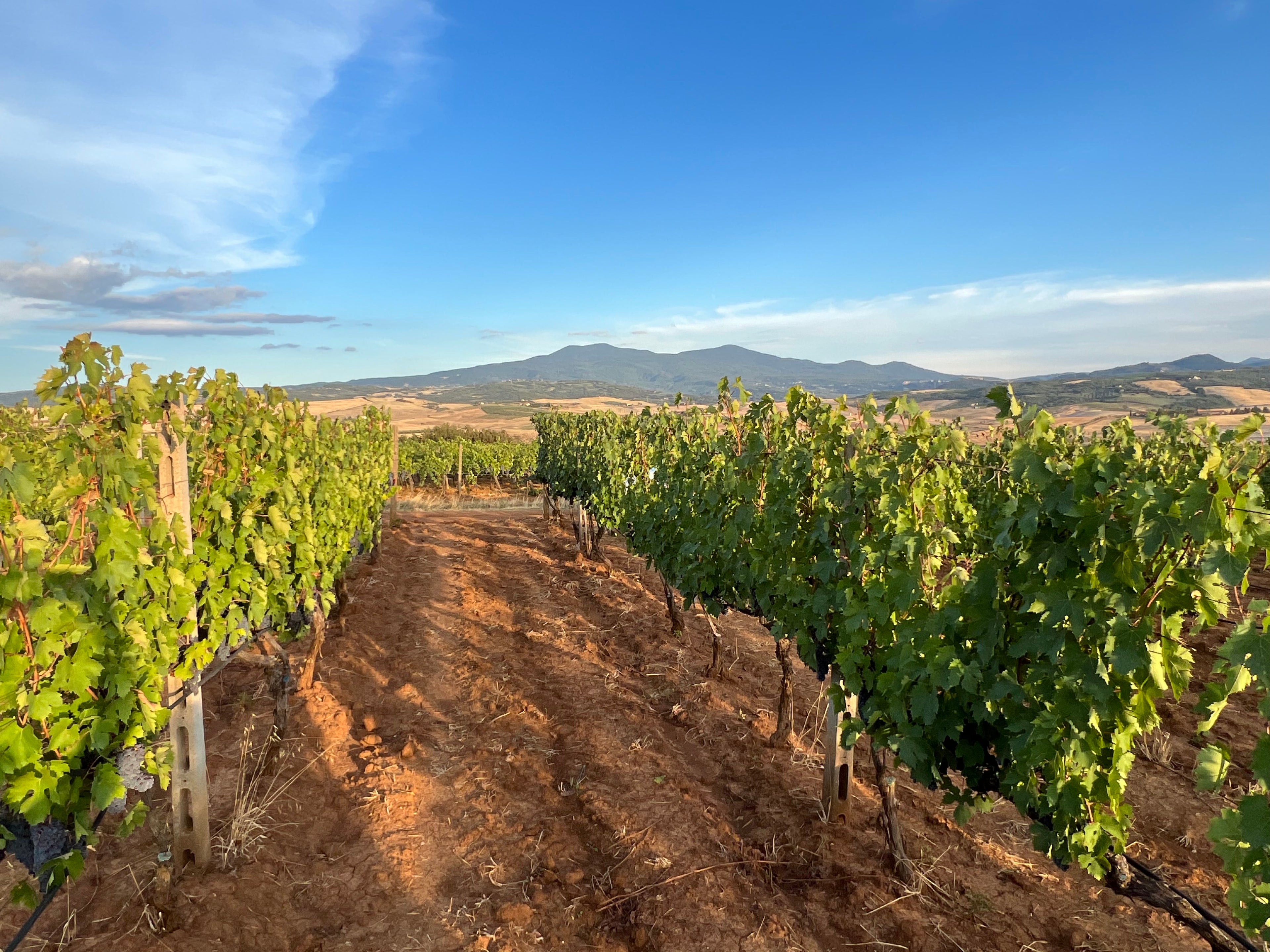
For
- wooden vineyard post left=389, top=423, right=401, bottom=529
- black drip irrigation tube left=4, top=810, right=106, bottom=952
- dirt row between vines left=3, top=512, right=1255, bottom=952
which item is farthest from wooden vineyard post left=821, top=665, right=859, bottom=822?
wooden vineyard post left=389, top=423, right=401, bottom=529

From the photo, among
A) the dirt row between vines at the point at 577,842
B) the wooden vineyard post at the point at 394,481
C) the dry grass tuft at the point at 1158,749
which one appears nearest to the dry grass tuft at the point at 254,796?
the dirt row between vines at the point at 577,842

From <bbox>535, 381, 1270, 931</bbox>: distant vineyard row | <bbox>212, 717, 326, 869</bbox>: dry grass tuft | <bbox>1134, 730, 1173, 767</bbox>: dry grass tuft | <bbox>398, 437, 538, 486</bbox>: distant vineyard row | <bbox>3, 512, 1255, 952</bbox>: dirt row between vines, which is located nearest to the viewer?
<bbox>535, 381, 1270, 931</bbox>: distant vineyard row

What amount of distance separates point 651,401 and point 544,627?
413ft

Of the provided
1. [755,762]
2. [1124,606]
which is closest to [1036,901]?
[755,762]

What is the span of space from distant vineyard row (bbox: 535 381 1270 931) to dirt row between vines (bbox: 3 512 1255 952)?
116cm

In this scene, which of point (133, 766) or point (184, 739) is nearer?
point (133, 766)

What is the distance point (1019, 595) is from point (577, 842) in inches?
152

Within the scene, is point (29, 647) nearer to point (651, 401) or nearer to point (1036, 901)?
point (1036, 901)

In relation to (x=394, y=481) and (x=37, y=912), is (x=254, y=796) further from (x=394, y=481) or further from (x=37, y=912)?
(x=394, y=481)

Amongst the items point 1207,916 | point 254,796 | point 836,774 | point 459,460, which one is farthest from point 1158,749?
point 459,460

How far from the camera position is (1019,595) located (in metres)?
3.67

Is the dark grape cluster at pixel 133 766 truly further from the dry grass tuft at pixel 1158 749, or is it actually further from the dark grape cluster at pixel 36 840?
the dry grass tuft at pixel 1158 749

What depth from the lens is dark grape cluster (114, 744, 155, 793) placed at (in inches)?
144

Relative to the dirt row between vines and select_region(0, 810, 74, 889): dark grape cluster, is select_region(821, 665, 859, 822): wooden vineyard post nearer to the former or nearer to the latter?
→ the dirt row between vines
